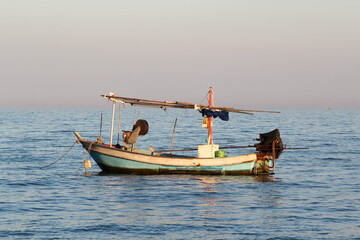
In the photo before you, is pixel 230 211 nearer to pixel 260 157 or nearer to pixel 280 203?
pixel 280 203

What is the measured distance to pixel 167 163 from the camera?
3288 centimetres

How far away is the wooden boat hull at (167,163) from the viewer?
3266cm

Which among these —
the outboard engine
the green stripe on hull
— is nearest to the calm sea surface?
the green stripe on hull

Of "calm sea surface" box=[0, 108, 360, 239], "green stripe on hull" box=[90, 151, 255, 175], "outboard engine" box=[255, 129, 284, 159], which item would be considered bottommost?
"calm sea surface" box=[0, 108, 360, 239]

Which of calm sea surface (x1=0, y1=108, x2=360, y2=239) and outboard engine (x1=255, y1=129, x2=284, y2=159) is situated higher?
outboard engine (x1=255, y1=129, x2=284, y2=159)

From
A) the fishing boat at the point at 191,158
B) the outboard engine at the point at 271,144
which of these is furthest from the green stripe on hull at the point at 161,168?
the outboard engine at the point at 271,144

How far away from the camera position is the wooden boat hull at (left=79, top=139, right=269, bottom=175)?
32.7m

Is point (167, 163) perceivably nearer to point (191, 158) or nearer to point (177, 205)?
point (191, 158)

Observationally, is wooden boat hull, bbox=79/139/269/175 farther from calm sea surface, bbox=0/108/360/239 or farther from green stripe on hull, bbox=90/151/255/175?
calm sea surface, bbox=0/108/360/239

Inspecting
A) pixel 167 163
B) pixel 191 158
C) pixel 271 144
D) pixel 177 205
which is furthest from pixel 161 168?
pixel 177 205

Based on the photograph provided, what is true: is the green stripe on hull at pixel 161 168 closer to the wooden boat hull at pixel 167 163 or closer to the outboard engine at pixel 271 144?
the wooden boat hull at pixel 167 163

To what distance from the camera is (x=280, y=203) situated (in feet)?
85.8

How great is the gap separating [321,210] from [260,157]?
354 inches

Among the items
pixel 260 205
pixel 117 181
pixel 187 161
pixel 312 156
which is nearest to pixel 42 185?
pixel 117 181
